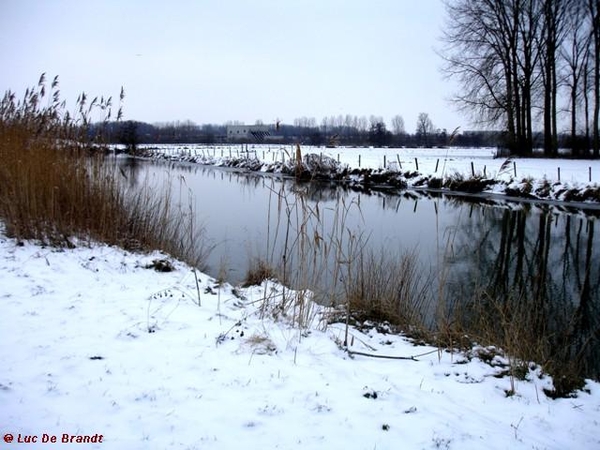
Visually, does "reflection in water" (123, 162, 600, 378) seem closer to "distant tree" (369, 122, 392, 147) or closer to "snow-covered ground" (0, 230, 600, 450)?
"snow-covered ground" (0, 230, 600, 450)

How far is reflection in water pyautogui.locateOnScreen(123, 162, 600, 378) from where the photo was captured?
16.8ft

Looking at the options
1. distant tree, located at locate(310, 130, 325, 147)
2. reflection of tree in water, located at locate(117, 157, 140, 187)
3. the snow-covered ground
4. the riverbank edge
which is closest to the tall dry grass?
reflection of tree in water, located at locate(117, 157, 140, 187)

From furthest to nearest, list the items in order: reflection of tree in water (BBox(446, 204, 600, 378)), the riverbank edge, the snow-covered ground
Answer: the riverbank edge → reflection of tree in water (BBox(446, 204, 600, 378)) → the snow-covered ground

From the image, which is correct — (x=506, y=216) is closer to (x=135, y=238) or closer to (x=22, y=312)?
(x=135, y=238)

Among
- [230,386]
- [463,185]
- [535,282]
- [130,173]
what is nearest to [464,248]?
[535,282]

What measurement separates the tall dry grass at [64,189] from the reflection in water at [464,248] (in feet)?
3.41

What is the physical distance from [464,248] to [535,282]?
10.3 feet

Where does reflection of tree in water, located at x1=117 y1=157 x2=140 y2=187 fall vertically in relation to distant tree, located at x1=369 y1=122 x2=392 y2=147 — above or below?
below

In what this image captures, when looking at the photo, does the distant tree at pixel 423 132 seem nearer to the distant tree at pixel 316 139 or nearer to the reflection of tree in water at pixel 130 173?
the distant tree at pixel 316 139

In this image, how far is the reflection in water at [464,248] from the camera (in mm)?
5106

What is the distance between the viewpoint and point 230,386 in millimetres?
3006

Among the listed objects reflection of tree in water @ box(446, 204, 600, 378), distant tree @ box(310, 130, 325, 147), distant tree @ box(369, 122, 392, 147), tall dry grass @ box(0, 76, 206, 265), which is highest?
distant tree @ box(369, 122, 392, 147)

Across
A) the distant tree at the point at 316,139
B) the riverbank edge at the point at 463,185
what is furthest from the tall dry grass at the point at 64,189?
the distant tree at the point at 316,139

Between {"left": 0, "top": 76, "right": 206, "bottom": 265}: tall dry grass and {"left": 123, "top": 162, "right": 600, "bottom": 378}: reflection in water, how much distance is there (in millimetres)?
1039
